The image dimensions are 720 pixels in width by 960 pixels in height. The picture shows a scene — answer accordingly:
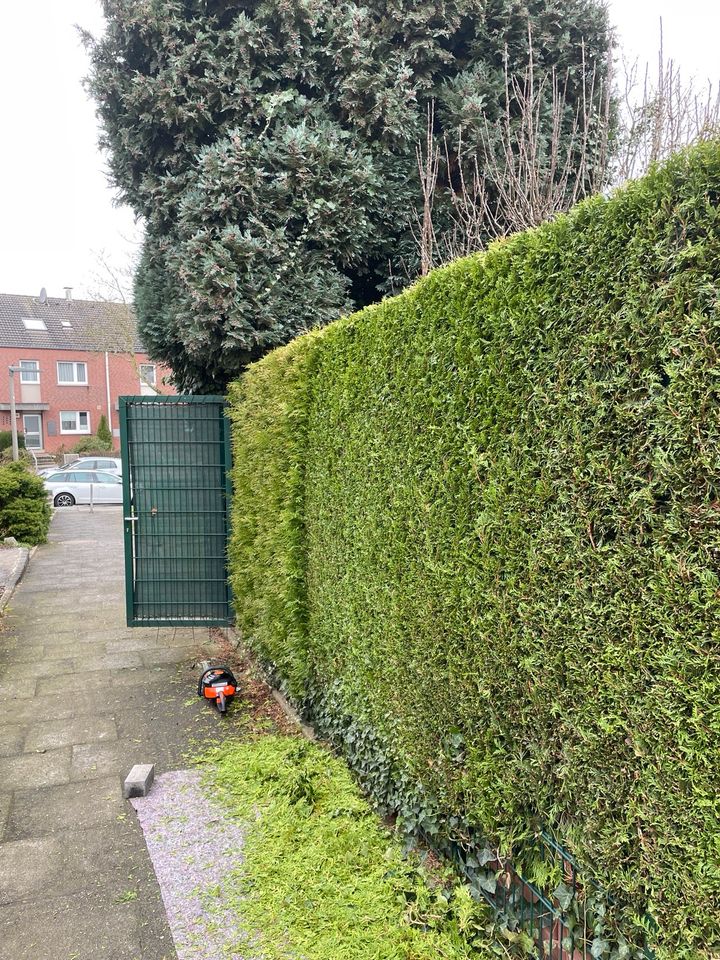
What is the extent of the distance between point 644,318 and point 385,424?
1607 mm

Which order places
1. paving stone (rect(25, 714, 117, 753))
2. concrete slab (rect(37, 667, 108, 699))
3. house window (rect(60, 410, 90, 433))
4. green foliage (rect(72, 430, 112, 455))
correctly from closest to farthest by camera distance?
paving stone (rect(25, 714, 117, 753)) < concrete slab (rect(37, 667, 108, 699)) < green foliage (rect(72, 430, 112, 455)) < house window (rect(60, 410, 90, 433))

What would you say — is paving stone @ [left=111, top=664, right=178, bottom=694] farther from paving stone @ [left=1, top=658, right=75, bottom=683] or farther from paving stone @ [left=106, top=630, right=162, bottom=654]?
paving stone @ [left=106, top=630, right=162, bottom=654]

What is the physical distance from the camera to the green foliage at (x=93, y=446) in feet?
105

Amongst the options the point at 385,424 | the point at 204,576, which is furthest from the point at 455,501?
the point at 204,576

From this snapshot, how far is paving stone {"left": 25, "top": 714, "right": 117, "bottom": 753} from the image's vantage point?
4.41 m

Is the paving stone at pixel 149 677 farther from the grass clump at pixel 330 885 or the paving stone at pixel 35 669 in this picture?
the grass clump at pixel 330 885

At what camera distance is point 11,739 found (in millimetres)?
4461

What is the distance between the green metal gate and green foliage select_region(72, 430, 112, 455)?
27.1m

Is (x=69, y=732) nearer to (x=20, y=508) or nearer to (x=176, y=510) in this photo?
(x=176, y=510)

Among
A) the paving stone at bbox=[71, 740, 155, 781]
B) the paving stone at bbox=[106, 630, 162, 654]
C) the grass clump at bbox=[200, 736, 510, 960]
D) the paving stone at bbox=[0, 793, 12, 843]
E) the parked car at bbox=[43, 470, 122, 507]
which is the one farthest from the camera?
the parked car at bbox=[43, 470, 122, 507]

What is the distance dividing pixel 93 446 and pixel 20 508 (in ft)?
69.6

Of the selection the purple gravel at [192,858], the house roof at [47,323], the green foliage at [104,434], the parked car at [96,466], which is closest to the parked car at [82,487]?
the parked car at [96,466]

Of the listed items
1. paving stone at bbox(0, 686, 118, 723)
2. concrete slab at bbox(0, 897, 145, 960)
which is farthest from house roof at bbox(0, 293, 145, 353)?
concrete slab at bbox(0, 897, 145, 960)

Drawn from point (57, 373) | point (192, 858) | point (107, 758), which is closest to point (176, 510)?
point (107, 758)
